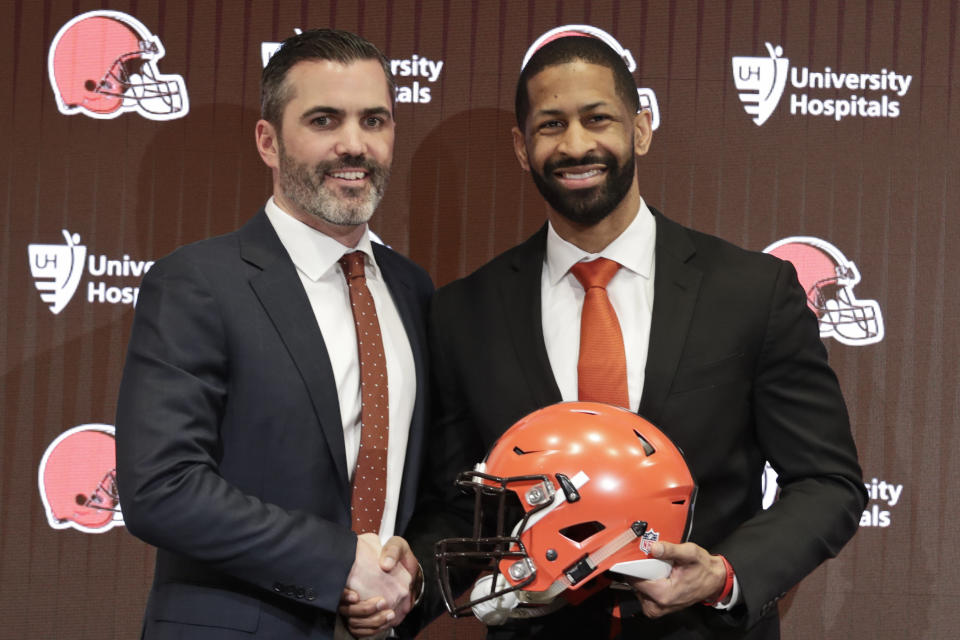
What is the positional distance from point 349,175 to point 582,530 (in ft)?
3.52

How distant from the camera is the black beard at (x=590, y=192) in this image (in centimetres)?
241

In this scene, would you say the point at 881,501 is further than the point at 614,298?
Yes

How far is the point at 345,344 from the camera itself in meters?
2.41

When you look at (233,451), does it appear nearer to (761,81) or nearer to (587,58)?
(587,58)

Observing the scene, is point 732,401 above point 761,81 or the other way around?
the other way around

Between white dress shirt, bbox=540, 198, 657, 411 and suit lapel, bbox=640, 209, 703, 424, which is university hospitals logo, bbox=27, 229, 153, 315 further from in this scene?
suit lapel, bbox=640, 209, 703, 424

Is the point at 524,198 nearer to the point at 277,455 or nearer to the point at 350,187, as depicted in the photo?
the point at 350,187

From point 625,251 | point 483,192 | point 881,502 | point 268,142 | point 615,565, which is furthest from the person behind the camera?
point 483,192

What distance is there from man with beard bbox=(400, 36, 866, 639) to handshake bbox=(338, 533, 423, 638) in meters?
0.16

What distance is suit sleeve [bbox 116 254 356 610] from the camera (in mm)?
2094

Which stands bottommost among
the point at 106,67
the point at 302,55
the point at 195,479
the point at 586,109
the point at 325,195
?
the point at 195,479

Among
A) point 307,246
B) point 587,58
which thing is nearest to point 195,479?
point 307,246

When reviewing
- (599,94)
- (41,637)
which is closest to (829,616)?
(599,94)

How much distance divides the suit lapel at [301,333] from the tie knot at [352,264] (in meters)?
0.16
